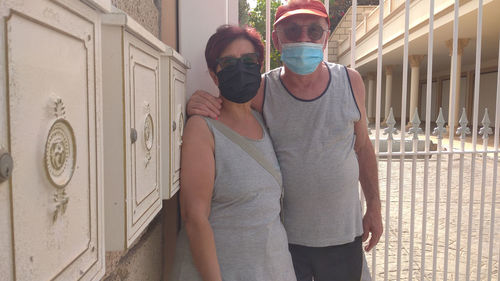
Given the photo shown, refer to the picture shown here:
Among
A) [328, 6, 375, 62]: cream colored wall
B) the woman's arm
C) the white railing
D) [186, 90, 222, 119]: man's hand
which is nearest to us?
the woman's arm

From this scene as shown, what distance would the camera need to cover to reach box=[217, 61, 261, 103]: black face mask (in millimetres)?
1433

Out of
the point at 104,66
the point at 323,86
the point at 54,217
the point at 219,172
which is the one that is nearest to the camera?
the point at 54,217

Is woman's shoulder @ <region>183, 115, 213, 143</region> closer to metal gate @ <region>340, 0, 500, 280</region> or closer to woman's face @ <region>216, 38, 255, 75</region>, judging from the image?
woman's face @ <region>216, 38, 255, 75</region>

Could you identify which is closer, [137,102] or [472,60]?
[137,102]

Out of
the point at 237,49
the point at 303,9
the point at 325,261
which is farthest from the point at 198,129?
the point at 325,261

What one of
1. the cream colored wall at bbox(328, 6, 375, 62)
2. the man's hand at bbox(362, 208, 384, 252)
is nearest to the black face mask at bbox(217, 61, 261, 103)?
the man's hand at bbox(362, 208, 384, 252)

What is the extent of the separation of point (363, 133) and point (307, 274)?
72 cm

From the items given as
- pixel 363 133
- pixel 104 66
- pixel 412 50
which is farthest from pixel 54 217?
pixel 412 50

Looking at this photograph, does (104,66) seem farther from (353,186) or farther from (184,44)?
(353,186)

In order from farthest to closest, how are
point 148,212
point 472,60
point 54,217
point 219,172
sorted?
point 472,60 → point 219,172 → point 148,212 → point 54,217

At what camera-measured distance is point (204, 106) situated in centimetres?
144

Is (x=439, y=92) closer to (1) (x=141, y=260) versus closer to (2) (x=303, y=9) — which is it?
(2) (x=303, y=9)

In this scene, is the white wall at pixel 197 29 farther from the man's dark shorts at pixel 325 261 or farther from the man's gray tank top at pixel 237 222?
the man's dark shorts at pixel 325 261

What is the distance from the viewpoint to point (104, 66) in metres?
0.80
